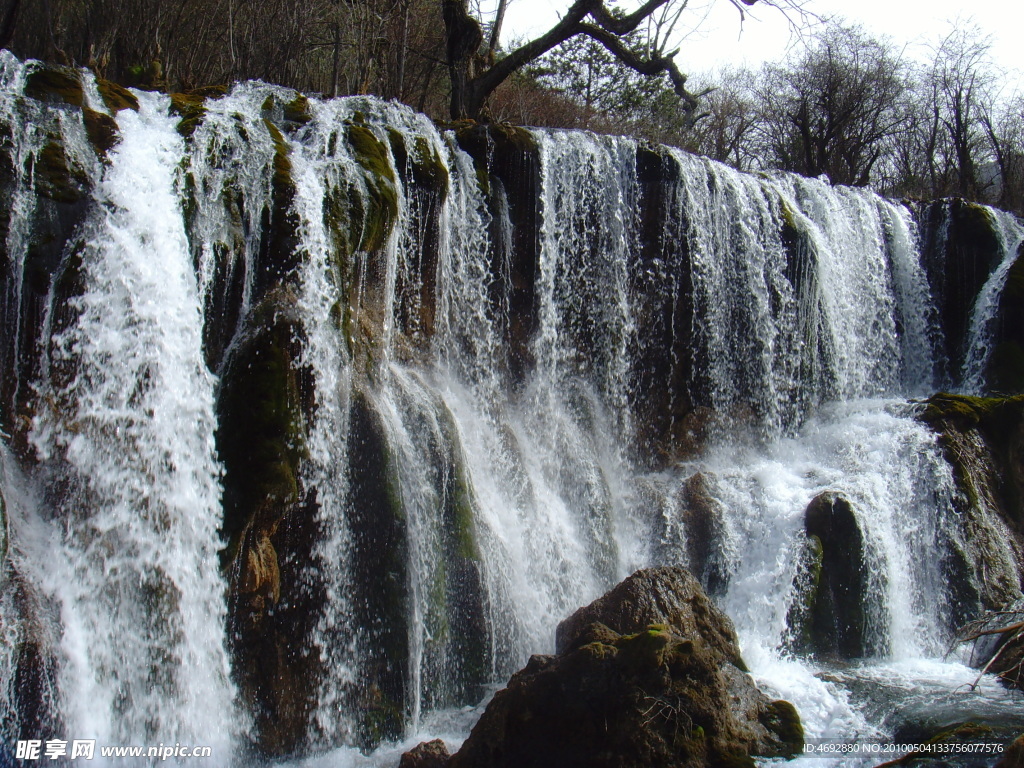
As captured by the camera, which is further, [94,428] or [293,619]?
[293,619]

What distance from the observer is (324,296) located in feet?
20.6

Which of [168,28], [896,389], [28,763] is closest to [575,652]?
[28,763]

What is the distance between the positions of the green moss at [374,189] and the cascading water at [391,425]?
0.12ft

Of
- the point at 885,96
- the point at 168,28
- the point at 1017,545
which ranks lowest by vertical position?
the point at 1017,545

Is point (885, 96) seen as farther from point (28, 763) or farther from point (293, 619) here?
point (28, 763)

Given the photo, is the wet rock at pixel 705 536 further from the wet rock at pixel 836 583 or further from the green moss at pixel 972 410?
the green moss at pixel 972 410

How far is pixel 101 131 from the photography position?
6.07 metres

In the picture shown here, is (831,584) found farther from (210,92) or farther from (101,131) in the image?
(210,92)

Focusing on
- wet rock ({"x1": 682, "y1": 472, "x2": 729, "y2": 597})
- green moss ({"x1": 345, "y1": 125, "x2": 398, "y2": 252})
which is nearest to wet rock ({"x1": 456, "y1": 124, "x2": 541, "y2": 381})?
green moss ({"x1": 345, "y1": 125, "x2": 398, "y2": 252})

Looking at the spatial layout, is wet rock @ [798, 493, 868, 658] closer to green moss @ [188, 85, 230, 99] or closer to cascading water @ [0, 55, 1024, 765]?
cascading water @ [0, 55, 1024, 765]

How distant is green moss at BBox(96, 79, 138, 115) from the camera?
6531 millimetres

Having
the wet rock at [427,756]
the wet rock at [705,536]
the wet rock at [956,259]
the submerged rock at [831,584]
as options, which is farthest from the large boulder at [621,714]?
the wet rock at [956,259]

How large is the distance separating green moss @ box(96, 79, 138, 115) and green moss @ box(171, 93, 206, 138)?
316 millimetres

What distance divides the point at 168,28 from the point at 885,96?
17.8 meters
